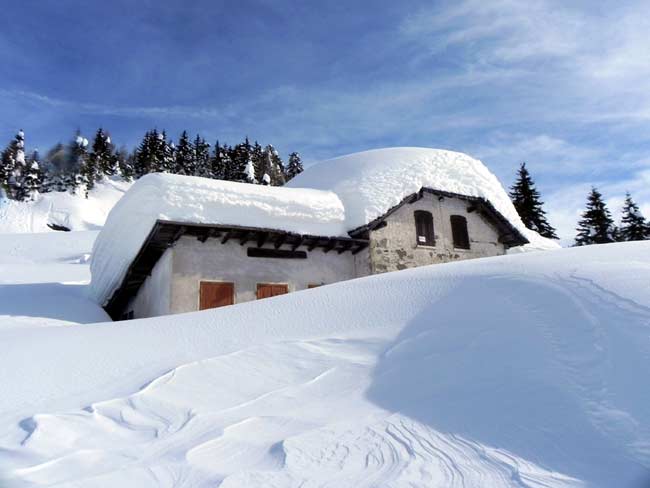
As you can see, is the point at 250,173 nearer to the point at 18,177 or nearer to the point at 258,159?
the point at 258,159

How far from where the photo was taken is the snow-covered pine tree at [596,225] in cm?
3325

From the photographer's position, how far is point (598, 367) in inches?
121

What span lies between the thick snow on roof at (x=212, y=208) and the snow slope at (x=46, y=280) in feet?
6.12

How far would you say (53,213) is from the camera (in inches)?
2069

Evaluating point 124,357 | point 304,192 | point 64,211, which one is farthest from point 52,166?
point 124,357

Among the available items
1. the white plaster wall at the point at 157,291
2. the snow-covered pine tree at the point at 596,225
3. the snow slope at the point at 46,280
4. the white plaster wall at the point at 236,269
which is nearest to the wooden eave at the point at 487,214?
the white plaster wall at the point at 236,269

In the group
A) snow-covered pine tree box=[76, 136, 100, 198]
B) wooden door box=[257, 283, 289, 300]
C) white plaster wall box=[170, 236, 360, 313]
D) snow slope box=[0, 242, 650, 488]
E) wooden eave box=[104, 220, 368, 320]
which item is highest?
snow-covered pine tree box=[76, 136, 100, 198]

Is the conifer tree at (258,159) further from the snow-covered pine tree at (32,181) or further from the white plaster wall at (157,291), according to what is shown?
the white plaster wall at (157,291)

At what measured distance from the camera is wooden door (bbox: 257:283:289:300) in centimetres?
1266

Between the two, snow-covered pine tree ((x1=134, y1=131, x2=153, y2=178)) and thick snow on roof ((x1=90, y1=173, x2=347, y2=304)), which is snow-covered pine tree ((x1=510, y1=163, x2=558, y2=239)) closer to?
thick snow on roof ((x1=90, y1=173, x2=347, y2=304))

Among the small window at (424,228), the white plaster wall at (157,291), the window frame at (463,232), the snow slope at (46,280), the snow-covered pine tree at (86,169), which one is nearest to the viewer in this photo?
the white plaster wall at (157,291)

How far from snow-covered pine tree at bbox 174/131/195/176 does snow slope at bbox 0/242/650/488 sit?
64.7 m

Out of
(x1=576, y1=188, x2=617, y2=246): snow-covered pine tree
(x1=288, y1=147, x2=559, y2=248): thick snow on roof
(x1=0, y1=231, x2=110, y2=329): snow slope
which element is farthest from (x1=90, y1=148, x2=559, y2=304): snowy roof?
(x1=576, y1=188, x2=617, y2=246): snow-covered pine tree

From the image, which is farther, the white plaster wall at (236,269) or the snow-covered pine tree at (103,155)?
the snow-covered pine tree at (103,155)
